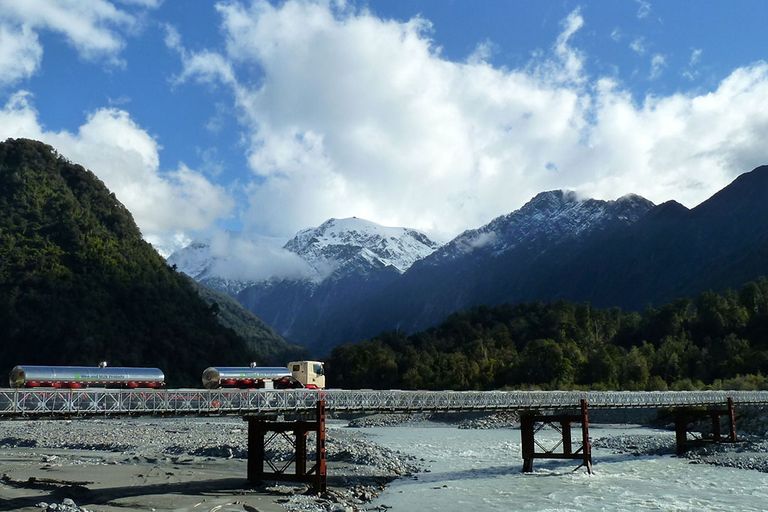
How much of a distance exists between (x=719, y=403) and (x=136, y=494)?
59.1 metres

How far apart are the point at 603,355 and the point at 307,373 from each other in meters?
102

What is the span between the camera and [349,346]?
19800 centimetres

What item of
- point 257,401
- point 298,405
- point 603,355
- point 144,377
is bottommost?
point 298,405

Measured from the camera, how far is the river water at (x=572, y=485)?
133 ft

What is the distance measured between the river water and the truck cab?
40.5 ft

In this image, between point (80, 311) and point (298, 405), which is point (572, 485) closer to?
point (298, 405)

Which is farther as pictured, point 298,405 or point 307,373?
point 307,373

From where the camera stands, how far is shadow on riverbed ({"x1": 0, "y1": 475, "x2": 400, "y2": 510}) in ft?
127

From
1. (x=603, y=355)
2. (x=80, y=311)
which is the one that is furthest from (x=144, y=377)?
(x=80, y=311)

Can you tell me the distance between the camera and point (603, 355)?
14725 centimetres

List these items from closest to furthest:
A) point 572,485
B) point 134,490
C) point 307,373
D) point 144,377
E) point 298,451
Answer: point 134,490 < point 298,451 < point 572,485 < point 307,373 < point 144,377

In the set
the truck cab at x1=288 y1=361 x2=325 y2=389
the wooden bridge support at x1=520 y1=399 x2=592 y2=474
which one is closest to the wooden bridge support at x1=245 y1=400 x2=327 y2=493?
the truck cab at x1=288 y1=361 x2=325 y2=389

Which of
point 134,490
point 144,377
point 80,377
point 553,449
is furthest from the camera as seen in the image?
point 144,377

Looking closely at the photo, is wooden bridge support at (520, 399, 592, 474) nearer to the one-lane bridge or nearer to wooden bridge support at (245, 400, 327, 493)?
the one-lane bridge
